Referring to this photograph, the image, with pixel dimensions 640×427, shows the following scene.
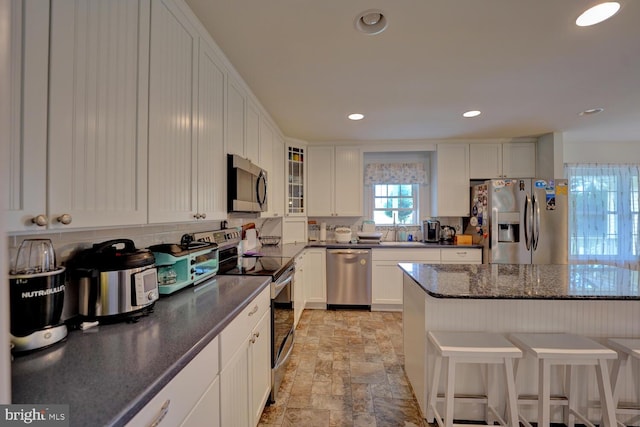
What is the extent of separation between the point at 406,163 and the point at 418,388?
10.5ft

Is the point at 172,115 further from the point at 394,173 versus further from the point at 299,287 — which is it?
the point at 394,173

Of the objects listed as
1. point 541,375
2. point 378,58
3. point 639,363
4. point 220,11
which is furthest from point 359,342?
point 220,11

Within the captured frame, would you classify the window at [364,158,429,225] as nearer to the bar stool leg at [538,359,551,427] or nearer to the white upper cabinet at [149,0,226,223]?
the white upper cabinet at [149,0,226,223]

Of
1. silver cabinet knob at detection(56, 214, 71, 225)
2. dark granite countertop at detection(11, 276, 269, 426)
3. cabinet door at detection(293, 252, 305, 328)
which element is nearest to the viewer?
dark granite countertop at detection(11, 276, 269, 426)

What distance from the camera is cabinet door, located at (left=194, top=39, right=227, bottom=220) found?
1.61m

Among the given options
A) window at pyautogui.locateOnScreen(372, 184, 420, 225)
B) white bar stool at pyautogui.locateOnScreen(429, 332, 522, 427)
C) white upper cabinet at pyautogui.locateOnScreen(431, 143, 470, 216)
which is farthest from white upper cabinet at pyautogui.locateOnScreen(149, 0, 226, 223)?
white upper cabinet at pyautogui.locateOnScreen(431, 143, 470, 216)

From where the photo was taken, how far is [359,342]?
9.25 feet

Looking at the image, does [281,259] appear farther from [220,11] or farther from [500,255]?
[500,255]

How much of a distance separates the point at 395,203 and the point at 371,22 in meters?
3.16

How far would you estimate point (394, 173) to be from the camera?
14.1ft

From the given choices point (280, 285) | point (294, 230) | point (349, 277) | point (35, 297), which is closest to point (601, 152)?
point (349, 277)

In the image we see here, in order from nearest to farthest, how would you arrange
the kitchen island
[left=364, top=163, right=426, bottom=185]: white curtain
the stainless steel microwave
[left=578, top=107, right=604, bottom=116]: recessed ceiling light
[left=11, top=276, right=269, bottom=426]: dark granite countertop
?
[left=11, top=276, right=269, bottom=426]: dark granite countertop, the kitchen island, the stainless steel microwave, [left=578, top=107, right=604, bottom=116]: recessed ceiling light, [left=364, top=163, right=426, bottom=185]: white curtain

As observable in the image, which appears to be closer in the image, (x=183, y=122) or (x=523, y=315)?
(x=183, y=122)

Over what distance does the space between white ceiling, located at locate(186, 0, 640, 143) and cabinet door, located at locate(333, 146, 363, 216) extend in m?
0.92
